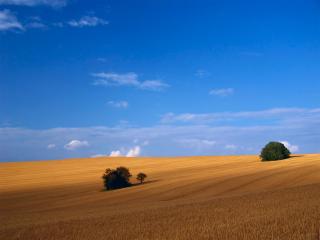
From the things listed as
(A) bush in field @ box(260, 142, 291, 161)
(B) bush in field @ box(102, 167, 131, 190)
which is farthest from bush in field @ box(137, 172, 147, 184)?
(A) bush in field @ box(260, 142, 291, 161)

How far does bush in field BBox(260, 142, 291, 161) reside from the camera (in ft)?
218

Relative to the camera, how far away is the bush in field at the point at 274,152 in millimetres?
66500

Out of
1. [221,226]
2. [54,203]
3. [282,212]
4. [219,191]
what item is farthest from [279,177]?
[221,226]

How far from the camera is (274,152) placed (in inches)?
2621

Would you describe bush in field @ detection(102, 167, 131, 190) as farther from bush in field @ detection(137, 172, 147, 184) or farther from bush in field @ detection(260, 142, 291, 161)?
bush in field @ detection(260, 142, 291, 161)

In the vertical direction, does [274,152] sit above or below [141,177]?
above

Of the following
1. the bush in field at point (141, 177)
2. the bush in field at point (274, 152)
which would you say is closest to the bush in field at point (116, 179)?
the bush in field at point (141, 177)

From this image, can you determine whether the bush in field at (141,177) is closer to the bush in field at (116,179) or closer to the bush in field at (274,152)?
the bush in field at (116,179)

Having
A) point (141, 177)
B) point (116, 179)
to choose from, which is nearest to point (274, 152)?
point (141, 177)

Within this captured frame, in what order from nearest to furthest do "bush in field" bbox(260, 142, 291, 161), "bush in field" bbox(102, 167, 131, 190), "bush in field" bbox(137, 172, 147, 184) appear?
"bush in field" bbox(102, 167, 131, 190) < "bush in field" bbox(137, 172, 147, 184) < "bush in field" bbox(260, 142, 291, 161)

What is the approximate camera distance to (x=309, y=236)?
1333 cm

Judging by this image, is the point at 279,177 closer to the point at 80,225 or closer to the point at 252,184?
the point at 252,184

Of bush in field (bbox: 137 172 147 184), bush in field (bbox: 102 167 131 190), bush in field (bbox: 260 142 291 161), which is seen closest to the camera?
bush in field (bbox: 102 167 131 190)

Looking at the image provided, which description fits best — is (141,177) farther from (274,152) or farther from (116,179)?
(274,152)
